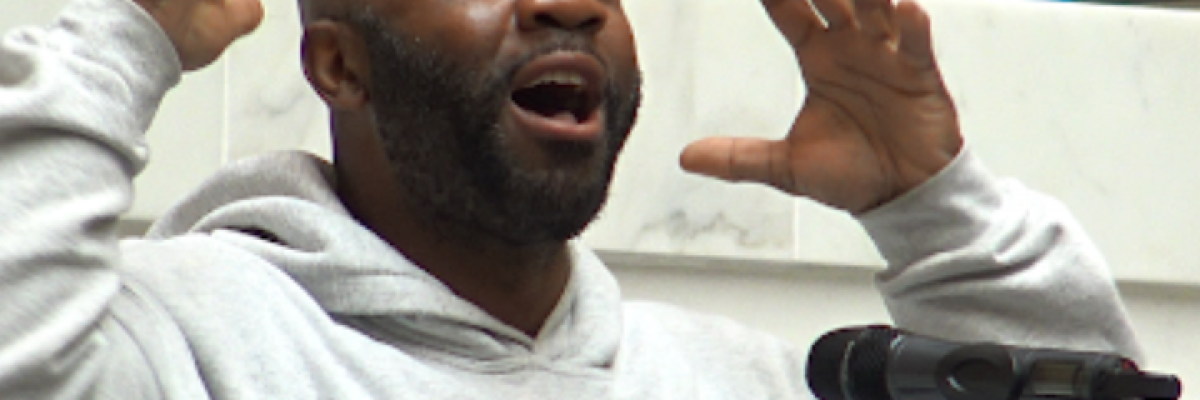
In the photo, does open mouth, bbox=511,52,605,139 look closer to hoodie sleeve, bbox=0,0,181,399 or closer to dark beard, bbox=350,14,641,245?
A: dark beard, bbox=350,14,641,245

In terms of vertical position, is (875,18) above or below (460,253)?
above

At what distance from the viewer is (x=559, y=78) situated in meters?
1.79

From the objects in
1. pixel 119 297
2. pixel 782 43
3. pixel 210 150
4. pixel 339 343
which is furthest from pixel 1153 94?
pixel 119 297

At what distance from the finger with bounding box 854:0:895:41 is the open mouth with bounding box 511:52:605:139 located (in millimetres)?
226

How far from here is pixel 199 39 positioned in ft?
5.20

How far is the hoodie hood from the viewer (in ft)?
5.70

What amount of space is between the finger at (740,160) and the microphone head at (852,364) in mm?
402

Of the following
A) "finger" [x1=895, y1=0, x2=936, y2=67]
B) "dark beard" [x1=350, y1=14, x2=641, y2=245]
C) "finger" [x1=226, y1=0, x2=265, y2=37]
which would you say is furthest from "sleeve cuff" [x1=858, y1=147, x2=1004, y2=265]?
"finger" [x1=226, y1=0, x2=265, y2=37]

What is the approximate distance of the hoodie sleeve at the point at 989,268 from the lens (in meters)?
1.84

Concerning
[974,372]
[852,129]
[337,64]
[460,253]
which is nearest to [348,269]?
[460,253]

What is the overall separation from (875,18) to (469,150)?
36cm

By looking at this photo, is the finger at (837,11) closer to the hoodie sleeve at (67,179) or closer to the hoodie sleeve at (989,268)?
the hoodie sleeve at (989,268)

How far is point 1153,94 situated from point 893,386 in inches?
58.3

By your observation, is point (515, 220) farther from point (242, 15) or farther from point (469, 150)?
point (242, 15)
